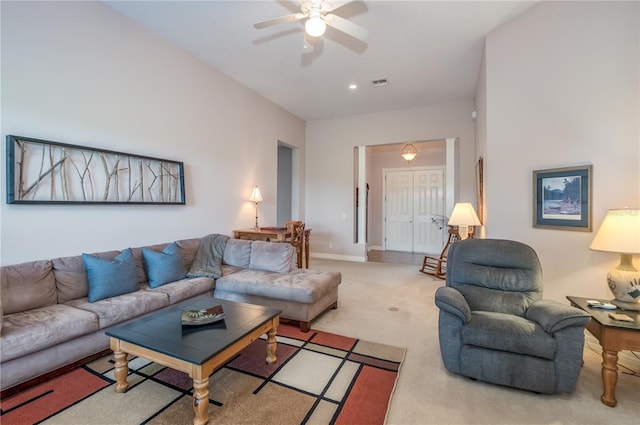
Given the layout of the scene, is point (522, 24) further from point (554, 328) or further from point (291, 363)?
point (291, 363)

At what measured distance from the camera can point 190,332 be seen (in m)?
1.96

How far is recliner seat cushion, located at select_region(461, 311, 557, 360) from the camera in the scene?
190cm

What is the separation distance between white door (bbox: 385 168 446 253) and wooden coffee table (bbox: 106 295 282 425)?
635cm

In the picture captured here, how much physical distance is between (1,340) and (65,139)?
1808mm

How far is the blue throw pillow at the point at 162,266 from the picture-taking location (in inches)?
121

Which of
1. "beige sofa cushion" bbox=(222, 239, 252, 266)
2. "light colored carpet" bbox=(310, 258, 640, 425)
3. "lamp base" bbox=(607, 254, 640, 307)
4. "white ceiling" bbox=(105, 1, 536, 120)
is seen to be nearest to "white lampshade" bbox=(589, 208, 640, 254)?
"lamp base" bbox=(607, 254, 640, 307)

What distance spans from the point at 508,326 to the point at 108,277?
327 centimetres

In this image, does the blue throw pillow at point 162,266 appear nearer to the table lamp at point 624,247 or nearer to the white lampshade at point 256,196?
the white lampshade at point 256,196

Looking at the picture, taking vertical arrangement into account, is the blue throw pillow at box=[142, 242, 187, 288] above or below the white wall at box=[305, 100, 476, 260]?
below

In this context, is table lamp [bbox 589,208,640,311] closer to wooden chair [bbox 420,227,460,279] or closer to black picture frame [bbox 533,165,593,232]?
black picture frame [bbox 533,165,593,232]

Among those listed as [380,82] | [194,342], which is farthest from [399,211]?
[194,342]

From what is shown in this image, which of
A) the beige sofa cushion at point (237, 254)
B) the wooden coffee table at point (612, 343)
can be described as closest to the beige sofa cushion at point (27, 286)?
the beige sofa cushion at point (237, 254)

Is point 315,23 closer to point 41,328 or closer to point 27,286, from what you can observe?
point 41,328

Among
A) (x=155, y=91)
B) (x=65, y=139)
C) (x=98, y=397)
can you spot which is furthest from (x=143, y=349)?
(x=155, y=91)
